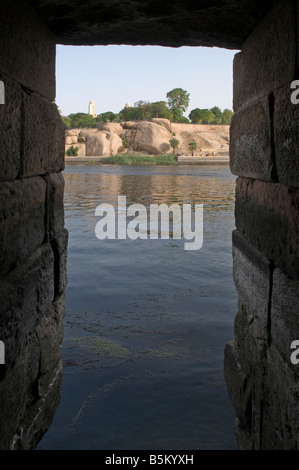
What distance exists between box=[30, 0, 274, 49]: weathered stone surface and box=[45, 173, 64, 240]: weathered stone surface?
1.03 metres

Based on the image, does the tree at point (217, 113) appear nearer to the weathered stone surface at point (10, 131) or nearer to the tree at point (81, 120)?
the tree at point (81, 120)

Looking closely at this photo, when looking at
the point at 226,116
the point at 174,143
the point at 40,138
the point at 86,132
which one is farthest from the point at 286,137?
the point at 226,116

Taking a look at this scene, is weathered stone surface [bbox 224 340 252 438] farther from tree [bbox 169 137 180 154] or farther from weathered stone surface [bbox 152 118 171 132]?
weathered stone surface [bbox 152 118 171 132]

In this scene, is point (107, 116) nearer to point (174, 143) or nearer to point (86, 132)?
point (86, 132)

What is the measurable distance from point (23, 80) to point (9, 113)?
0.39 m

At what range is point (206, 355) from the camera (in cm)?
477

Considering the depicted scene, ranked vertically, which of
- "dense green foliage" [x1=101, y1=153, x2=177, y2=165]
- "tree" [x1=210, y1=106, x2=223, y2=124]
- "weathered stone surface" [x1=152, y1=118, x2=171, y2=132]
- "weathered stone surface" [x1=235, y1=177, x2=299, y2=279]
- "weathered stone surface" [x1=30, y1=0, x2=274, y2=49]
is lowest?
"weathered stone surface" [x1=235, y1=177, x2=299, y2=279]

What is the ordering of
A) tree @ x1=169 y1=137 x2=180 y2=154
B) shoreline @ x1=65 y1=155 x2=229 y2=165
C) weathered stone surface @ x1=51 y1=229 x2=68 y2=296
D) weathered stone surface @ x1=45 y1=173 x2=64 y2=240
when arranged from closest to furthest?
weathered stone surface @ x1=45 y1=173 x2=64 y2=240
weathered stone surface @ x1=51 y1=229 x2=68 y2=296
shoreline @ x1=65 y1=155 x2=229 y2=165
tree @ x1=169 y1=137 x2=180 y2=154

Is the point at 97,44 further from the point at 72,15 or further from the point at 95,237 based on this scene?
the point at 95,237

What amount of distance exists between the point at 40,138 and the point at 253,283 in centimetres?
165

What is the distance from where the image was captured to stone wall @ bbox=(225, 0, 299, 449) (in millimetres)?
2367

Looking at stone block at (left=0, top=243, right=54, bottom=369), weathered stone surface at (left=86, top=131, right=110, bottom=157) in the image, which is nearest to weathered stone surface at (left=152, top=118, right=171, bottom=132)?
weathered stone surface at (left=86, top=131, right=110, bottom=157)

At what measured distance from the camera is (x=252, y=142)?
321 cm

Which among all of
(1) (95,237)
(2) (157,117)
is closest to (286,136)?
(1) (95,237)
